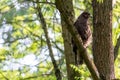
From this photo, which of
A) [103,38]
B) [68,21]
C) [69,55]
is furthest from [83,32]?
[69,55]

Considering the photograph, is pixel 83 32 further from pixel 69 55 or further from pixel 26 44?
pixel 26 44

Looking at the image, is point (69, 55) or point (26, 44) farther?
point (26, 44)

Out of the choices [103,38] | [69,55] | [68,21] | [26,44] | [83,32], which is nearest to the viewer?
[68,21]

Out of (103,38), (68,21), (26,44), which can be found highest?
(68,21)

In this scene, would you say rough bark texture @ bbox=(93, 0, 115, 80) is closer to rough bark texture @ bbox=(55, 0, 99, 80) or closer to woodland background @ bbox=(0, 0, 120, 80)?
rough bark texture @ bbox=(55, 0, 99, 80)

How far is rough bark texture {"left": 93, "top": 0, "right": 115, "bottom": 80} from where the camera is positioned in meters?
4.49

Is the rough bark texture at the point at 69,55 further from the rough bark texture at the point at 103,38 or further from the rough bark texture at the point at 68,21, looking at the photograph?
Answer: the rough bark texture at the point at 68,21

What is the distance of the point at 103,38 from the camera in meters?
4.52

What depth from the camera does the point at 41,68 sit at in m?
8.75

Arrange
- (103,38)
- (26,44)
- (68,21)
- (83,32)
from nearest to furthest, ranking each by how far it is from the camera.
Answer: (68,21) → (83,32) → (103,38) → (26,44)

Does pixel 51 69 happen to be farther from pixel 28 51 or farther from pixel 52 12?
pixel 52 12

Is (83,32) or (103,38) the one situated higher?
(83,32)

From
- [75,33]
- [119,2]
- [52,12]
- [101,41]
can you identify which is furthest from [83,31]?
[52,12]

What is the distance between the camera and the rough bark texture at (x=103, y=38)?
14.7ft
